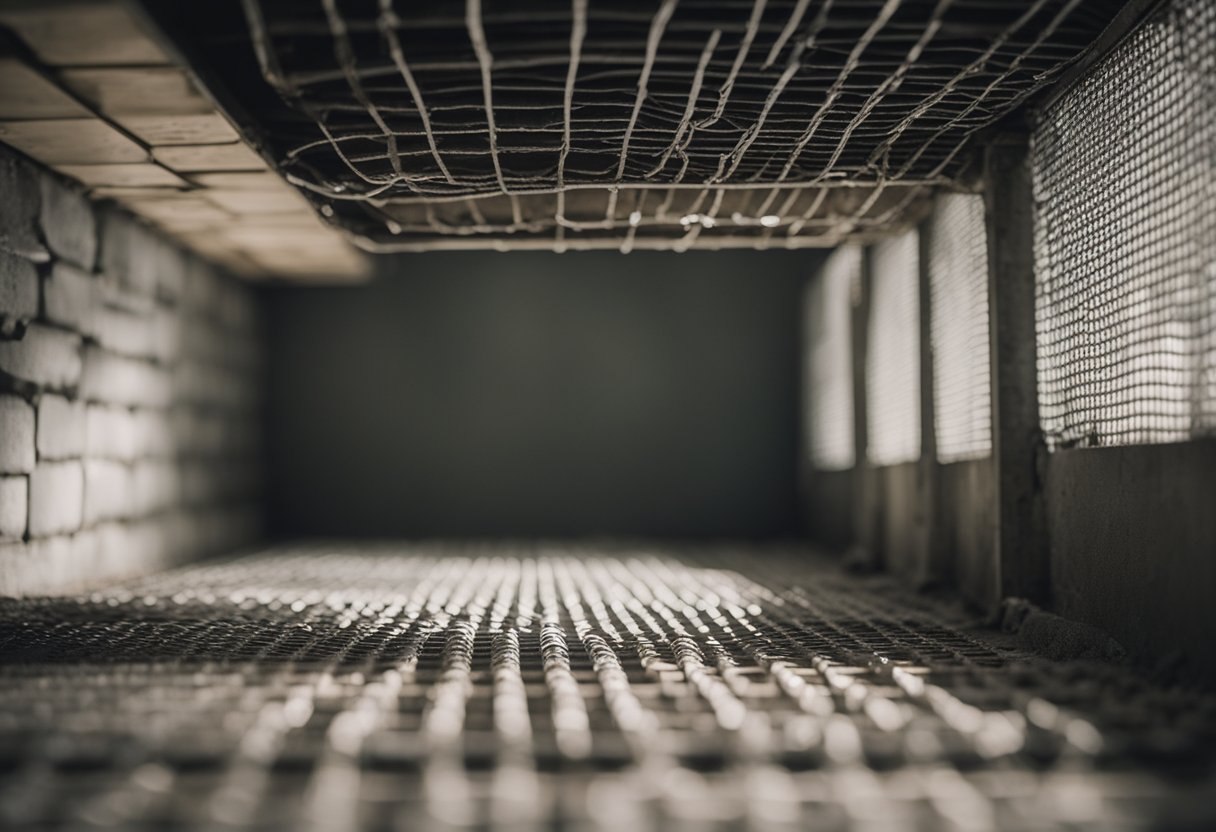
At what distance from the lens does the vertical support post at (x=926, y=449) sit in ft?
12.8

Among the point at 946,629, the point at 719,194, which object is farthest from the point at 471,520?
the point at 946,629

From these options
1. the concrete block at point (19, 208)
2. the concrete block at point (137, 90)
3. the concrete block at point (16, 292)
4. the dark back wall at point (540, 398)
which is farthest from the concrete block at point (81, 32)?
the dark back wall at point (540, 398)

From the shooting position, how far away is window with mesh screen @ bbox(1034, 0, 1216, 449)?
215 cm

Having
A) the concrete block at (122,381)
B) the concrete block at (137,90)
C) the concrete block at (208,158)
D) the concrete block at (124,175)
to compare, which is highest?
the concrete block at (124,175)

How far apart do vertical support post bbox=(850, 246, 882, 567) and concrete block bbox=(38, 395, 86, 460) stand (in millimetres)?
3316

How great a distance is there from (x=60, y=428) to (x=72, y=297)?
487 mm

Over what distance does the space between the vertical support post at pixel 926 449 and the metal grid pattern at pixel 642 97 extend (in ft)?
1.24

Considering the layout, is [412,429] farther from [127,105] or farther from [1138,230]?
[1138,230]

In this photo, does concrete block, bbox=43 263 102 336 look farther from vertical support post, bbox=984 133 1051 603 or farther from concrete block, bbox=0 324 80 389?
vertical support post, bbox=984 133 1051 603

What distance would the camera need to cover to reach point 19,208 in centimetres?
343

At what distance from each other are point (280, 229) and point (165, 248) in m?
0.64

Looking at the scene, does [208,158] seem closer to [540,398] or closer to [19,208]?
[19,208]

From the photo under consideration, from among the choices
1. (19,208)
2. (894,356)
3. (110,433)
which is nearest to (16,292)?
(19,208)

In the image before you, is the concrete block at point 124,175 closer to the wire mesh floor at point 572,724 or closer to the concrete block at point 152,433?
the concrete block at point 152,433
